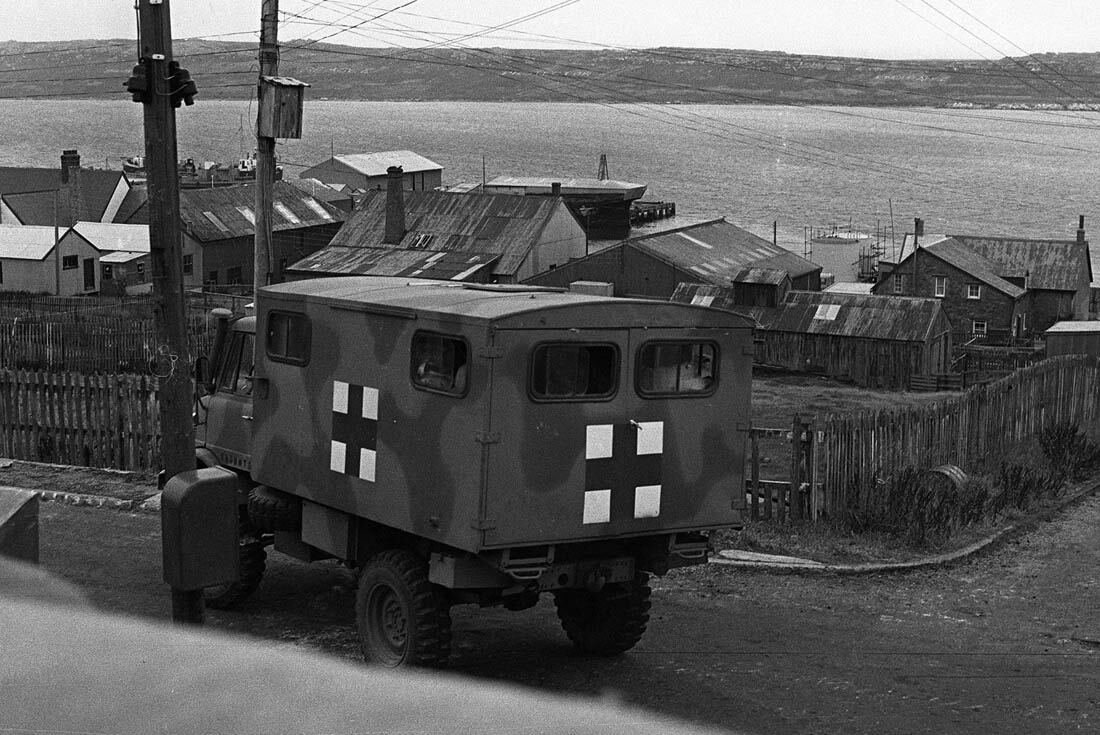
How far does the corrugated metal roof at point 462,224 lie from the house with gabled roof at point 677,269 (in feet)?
7.35

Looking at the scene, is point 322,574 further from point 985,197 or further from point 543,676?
point 985,197

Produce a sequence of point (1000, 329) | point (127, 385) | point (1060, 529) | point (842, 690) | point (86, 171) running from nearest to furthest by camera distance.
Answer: point (842, 690), point (1060, 529), point (127, 385), point (1000, 329), point (86, 171)

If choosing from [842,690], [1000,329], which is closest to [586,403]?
[842,690]

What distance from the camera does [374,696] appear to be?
1015 cm

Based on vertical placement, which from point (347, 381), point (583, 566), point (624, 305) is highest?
point (624, 305)

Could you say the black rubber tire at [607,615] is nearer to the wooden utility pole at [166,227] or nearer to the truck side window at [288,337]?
the truck side window at [288,337]

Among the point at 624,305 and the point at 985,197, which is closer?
the point at 624,305

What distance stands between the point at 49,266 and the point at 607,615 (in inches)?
2207

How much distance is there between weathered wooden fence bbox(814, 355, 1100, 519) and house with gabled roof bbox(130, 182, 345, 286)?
43.4 m

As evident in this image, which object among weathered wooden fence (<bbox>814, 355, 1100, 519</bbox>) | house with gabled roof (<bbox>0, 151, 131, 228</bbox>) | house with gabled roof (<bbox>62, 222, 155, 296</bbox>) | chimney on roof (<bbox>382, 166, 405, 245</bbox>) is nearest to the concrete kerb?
weathered wooden fence (<bbox>814, 355, 1100, 519</bbox>)

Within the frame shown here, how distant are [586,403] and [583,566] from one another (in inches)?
50.5

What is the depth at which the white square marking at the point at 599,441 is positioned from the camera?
10227 millimetres

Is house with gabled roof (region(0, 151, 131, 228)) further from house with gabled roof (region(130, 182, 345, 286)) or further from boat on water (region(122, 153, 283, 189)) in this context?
boat on water (region(122, 153, 283, 189))

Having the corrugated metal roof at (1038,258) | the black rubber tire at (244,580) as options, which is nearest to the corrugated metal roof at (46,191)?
the corrugated metal roof at (1038,258)
